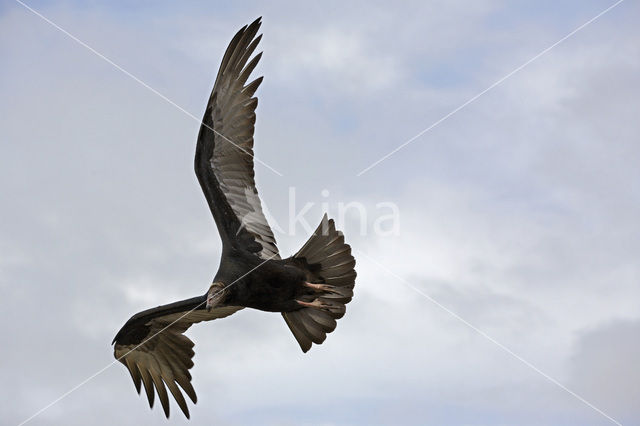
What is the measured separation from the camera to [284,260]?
8.51 metres

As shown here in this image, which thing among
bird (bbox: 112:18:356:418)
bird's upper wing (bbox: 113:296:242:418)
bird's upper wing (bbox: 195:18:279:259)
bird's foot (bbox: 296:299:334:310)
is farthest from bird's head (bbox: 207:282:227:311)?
bird's upper wing (bbox: 113:296:242:418)

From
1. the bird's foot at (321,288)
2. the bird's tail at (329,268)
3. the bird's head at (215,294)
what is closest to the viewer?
the bird's head at (215,294)

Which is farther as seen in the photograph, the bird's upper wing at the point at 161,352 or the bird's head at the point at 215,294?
the bird's upper wing at the point at 161,352

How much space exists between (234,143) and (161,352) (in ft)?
8.55

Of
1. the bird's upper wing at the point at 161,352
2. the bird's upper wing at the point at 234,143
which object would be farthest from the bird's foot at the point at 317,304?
the bird's upper wing at the point at 161,352

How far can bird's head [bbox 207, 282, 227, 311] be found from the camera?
8.16 metres

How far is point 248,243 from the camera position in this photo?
8.48 metres

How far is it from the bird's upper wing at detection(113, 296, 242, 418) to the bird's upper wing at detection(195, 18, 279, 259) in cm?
131

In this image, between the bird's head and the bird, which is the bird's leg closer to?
the bird

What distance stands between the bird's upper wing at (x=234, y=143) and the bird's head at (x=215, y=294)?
1.80ft

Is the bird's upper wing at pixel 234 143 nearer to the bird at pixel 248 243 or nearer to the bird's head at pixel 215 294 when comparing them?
the bird at pixel 248 243

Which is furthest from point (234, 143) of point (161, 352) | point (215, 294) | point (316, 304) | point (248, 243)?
point (161, 352)

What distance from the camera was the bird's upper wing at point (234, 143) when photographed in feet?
Result: 28.3

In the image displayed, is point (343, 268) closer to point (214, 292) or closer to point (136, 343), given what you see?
point (214, 292)
